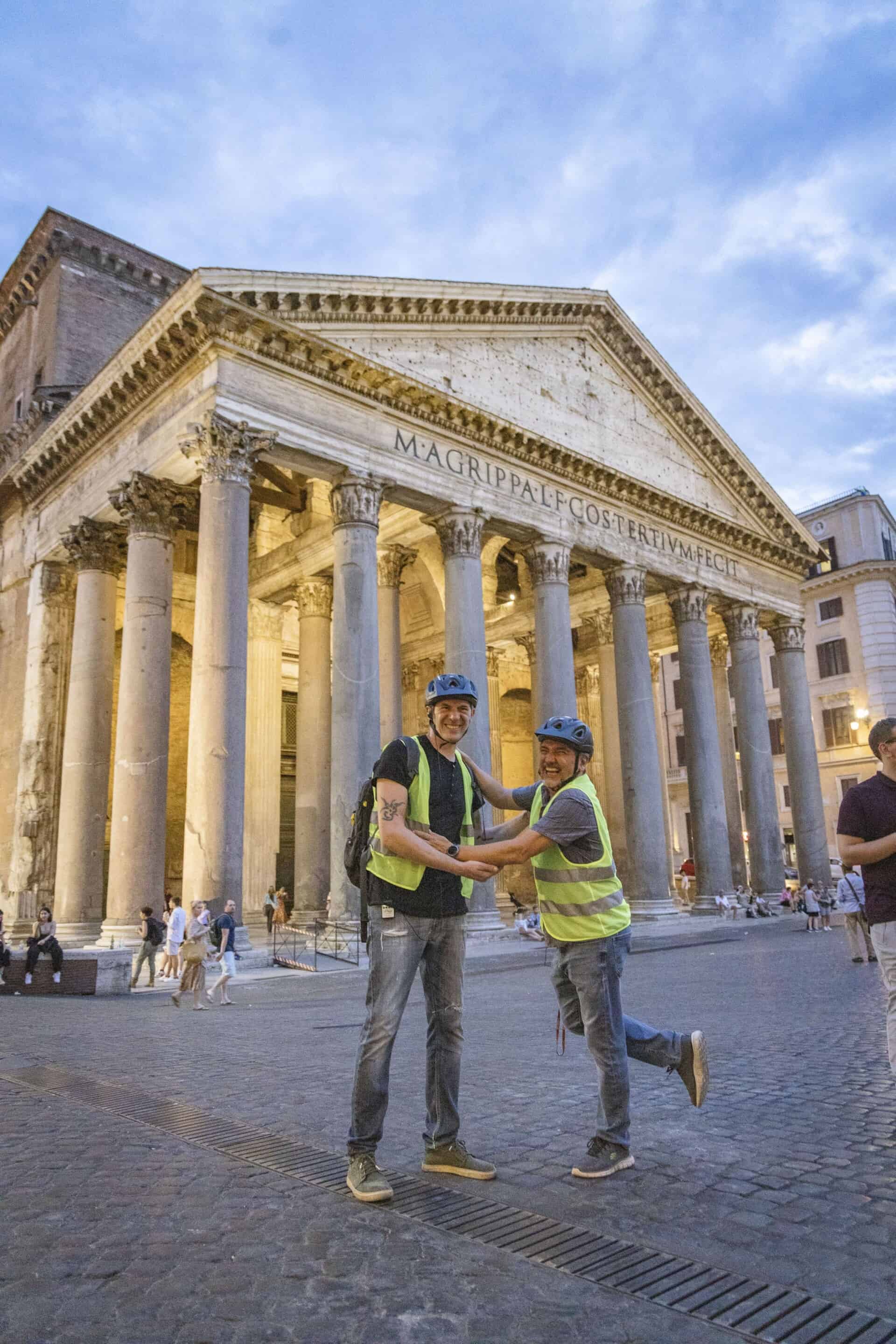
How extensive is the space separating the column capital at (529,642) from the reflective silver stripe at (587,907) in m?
21.8

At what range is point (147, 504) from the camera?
1670cm

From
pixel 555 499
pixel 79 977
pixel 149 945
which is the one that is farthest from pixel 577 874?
pixel 555 499

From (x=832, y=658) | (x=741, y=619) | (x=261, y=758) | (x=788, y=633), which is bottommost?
(x=261, y=758)

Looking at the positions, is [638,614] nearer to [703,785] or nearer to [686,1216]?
[703,785]

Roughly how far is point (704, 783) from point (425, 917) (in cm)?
2004

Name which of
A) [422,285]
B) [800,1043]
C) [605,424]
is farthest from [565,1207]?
[605,424]

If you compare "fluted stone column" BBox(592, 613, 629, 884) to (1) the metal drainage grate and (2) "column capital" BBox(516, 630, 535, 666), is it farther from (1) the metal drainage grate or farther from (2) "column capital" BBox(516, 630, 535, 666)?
(1) the metal drainage grate

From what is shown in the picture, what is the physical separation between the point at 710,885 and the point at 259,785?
11.0m

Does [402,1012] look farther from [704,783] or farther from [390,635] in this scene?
[704,783]

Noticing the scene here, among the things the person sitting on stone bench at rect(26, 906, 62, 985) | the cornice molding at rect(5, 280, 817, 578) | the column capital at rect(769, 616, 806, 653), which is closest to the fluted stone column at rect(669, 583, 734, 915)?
the cornice molding at rect(5, 280, 817, 578)

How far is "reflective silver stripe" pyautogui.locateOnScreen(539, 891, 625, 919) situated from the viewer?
3746mm

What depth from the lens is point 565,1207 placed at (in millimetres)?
3195

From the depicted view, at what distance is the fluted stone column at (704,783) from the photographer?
74.3ft

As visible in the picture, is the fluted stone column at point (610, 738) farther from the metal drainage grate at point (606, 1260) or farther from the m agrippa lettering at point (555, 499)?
the metal drainage grate at point (606, 1260)
